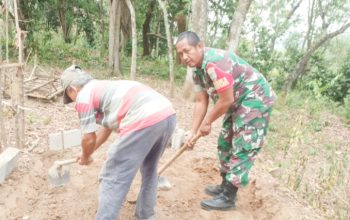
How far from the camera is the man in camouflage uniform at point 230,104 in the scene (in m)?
2.93

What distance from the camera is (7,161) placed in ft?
11.9

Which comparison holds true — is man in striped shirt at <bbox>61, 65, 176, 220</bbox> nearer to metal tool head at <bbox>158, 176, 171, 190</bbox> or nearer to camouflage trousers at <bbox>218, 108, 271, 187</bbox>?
camouflage trousers at <bbox>218, 108, 271, 187</bbox>

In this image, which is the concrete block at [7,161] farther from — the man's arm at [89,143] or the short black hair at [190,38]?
the short black hair at [190,38]

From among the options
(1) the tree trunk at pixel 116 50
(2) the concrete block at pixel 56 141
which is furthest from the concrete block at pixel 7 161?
(1) the tree trunk at pixel 116 50

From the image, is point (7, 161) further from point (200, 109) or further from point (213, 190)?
point (213, 190)

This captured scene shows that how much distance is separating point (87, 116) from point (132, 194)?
1.44m

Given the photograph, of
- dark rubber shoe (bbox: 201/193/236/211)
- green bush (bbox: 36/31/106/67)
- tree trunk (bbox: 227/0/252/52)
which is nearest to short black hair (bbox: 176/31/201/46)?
dark rubber shoe (bbox: 201/193/236/211)

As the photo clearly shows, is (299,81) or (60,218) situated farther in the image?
(299,81)

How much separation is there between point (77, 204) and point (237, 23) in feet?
17.8

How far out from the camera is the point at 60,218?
3307 mm

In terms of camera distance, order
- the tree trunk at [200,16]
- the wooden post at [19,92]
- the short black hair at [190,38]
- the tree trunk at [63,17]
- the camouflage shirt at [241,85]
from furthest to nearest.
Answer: the tree trunk at [63,17] → the tree trunk at [200,16] → the wooden post at [19,92] → the camouflage shirt at [241,85] → the short black hair at [190,38]

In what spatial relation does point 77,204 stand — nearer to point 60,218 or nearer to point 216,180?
point 60,218

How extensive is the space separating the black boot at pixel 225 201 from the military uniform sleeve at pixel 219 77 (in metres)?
1.02

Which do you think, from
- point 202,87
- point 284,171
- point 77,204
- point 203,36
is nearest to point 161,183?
point 77,204
